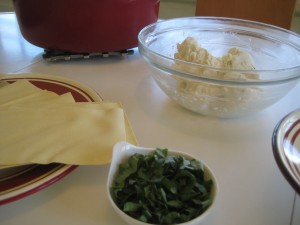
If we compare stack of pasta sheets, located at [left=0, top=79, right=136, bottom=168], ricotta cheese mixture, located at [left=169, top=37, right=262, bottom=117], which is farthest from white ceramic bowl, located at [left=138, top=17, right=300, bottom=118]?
stack of pasta sheets, located at [left=0, top=79, right=136, bottom=168]

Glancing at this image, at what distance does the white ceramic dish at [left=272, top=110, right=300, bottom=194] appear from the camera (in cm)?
31

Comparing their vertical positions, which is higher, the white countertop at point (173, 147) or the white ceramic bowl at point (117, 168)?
the white ceramic bowl at point (117, 168)

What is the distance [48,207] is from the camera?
0.36m

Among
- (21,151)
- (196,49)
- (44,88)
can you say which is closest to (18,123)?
(21,151)

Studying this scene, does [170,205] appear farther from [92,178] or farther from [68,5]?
[68,5]

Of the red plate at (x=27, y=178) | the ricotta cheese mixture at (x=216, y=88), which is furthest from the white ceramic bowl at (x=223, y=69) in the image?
the red plate at (x=27, y=178)

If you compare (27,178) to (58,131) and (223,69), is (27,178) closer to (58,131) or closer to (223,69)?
(58,131)

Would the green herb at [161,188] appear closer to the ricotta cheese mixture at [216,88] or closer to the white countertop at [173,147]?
the white countertop at [173,147]

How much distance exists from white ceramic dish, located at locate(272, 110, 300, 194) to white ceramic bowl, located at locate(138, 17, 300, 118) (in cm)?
8

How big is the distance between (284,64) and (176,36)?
234 mm

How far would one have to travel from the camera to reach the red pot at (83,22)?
0.65m

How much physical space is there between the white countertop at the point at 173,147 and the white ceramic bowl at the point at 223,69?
0.04m

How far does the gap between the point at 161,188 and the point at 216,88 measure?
0.21 meters

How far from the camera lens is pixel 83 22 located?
66cm
